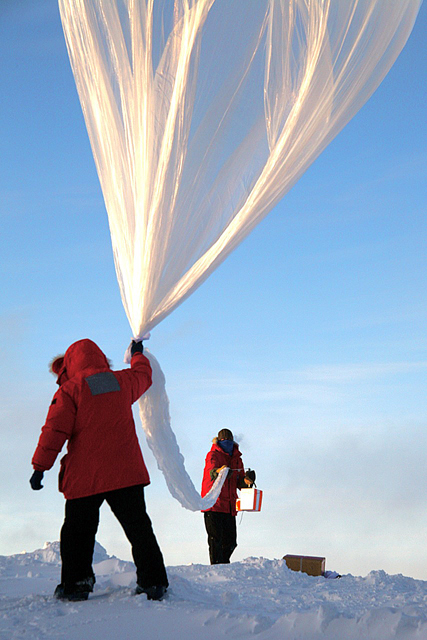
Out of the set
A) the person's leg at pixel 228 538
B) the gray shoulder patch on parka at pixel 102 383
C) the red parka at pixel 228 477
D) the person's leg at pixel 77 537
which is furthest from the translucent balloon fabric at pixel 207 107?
the person's leg at pixel 228 538

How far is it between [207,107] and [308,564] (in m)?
5.14

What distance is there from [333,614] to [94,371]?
2048 millimetres

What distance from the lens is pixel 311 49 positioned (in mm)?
4258

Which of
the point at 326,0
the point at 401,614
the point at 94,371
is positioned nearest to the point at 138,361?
the point at 94,371

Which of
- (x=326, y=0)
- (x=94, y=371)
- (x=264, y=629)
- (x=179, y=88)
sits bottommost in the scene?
(x=264, y=629)

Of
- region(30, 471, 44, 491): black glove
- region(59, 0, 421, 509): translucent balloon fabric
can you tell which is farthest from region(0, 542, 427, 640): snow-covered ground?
region(59, 0, 421, 509): translucent balloon fabric

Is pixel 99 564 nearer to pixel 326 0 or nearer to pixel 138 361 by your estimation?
pixel 138 361

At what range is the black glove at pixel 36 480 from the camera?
400 cm

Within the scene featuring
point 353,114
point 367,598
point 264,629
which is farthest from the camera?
point 367,598

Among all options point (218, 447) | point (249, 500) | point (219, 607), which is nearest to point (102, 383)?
point (219, 607)

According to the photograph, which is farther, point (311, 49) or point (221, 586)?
point (221, 586)

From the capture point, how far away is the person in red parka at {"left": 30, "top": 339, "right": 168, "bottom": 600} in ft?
12.9

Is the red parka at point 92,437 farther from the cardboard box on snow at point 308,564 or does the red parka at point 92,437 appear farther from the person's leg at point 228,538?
the cardboard box on snow at point 308,564

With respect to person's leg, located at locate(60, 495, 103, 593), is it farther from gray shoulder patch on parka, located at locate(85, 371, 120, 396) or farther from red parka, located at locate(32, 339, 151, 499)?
gray shoulder patch on parka, located at locate(85, 371, 120, 396)
